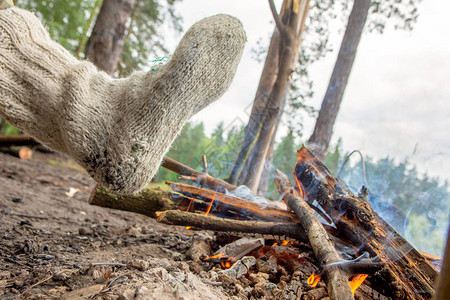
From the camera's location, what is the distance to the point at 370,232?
1.46m

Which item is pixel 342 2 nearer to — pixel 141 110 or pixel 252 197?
pixel 252 197

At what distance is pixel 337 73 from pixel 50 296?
12.1 feet

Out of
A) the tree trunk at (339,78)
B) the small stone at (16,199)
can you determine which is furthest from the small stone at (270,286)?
the tree trunk at (339,78)

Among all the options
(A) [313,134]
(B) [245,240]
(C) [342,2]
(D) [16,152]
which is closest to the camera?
(B) [245,240]

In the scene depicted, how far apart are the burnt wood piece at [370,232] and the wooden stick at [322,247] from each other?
15cm

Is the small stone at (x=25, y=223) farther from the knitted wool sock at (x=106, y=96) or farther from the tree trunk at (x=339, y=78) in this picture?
the tree trunk at (x=339, y=78)

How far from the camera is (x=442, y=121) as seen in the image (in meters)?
2.06

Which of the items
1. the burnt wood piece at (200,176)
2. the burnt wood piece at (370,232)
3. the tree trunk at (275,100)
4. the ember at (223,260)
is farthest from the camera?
the tree trunk at (275,100)

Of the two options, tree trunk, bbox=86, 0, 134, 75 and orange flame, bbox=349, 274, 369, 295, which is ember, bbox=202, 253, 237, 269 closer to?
orange flame, bbox=349, 274, 369, 295

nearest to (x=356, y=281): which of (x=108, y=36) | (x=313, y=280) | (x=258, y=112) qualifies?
(x=313, y=280)

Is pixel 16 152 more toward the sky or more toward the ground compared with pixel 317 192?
more toward the ground

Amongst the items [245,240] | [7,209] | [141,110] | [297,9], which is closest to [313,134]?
[297,9]

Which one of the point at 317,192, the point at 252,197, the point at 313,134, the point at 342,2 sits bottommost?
the point at 252,197

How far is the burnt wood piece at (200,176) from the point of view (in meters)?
2.33
